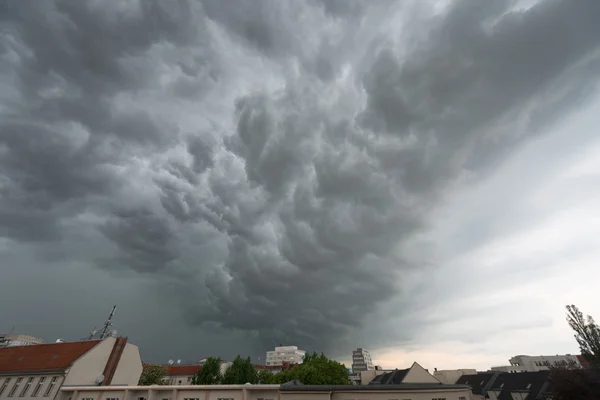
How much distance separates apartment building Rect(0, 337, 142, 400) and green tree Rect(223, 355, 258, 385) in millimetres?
22049

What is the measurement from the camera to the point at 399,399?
33281mm

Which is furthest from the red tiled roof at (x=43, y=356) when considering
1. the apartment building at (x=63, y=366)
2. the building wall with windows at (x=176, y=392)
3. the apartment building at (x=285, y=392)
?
the apartment building at (x=285, y=392)

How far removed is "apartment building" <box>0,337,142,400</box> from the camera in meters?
46.2

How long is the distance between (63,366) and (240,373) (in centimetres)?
3748

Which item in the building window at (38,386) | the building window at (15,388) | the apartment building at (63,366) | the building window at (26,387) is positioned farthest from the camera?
the building window at (15,388)

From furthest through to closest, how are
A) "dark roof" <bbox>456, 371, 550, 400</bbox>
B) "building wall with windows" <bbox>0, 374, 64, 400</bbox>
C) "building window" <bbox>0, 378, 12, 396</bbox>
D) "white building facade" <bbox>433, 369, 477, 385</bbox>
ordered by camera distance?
"white building facade" <bbox>433, 369, 477, 385</bbox> < "dark roof" <bbox>456, 371, 550, 400</bbox> < "building window" <bbox>0, 378, 12, 396</bbox> < "building wall with windows" <bbox>0, 374, 64, 400</bbox>

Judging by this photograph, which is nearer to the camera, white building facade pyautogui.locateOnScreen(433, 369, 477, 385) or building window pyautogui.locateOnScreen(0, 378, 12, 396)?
building window pyautogui.locateOnScreen(0, 378, 12, 396)

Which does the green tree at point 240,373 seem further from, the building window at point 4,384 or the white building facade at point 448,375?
the white building facade at point 448,375

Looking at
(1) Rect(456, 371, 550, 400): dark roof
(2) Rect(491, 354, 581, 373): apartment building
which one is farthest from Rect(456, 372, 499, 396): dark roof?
(2) Rect(491, 354, 581, 373): apartment building

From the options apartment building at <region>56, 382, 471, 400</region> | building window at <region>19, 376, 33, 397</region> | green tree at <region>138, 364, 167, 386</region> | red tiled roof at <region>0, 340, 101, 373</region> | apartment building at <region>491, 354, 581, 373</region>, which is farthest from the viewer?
apartment building at <region>491, 354, 581, 373</region>

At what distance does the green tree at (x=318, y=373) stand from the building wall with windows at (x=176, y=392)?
121 ft

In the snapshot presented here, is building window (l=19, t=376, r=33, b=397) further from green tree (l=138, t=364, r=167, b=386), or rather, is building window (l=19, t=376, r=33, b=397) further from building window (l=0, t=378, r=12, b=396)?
green tree (l=138, t=364, r=167, b=386)

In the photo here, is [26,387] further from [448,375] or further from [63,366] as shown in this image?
[448,375]

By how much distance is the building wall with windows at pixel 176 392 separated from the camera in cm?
3594
